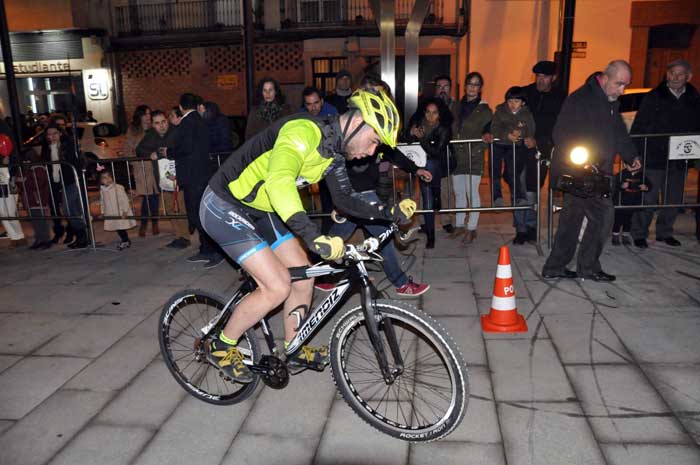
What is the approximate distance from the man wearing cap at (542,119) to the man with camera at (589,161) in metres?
1.41

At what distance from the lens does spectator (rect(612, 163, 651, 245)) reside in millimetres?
7367

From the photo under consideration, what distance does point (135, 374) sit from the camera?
15.4 ft

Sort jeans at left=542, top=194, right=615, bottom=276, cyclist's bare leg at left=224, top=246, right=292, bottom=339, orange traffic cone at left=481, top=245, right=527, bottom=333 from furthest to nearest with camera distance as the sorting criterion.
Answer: jeans at left=542, top=194, right=615, bottom=276 → orange traffic cone at left=481, top=245, right=527, bottom=333 → cyclist's bare leg at left=224, top=246, right=292, bottom=339

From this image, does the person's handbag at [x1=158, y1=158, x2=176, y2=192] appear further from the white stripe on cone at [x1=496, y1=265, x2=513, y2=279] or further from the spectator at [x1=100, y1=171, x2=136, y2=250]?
the white stripe on cone at [x1=496, y1=265, x2=513, y2=279]

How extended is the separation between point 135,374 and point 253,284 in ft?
4.90

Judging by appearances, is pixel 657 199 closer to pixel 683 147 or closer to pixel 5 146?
pixel 683 147

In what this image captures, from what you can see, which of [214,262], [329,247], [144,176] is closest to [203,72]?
[144,176]

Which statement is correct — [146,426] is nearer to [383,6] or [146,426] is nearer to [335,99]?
[335,99]

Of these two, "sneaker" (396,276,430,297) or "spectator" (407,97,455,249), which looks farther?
"spectator" (407,97,455,249)

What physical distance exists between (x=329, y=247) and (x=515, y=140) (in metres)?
5.29

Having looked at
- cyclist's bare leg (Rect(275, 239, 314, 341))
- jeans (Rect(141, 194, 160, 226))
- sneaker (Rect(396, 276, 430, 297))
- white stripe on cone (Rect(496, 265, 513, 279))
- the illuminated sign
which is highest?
the illuminated sign

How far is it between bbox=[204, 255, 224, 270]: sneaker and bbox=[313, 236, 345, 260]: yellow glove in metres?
4.67

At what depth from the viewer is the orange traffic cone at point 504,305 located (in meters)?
5.02

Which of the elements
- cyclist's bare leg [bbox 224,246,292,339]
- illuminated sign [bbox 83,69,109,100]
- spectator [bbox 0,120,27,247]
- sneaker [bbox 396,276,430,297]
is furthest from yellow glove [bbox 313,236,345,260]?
illuminated sign [bbox 83,69,109,100]
